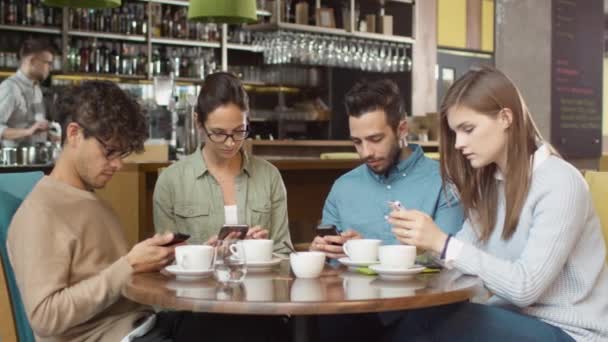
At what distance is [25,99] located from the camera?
291 inches

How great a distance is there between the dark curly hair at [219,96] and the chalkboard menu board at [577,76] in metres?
3.99

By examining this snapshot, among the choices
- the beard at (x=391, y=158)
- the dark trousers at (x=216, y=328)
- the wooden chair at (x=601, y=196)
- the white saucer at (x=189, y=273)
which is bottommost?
the dark trousers at (x=216, y=328)

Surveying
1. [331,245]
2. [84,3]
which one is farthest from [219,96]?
[84,3]

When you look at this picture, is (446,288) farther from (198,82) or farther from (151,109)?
(198,82)

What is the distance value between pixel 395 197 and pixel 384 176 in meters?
0.08

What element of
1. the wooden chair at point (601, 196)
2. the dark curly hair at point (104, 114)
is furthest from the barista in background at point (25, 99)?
the wooden chair at point (601, 196)

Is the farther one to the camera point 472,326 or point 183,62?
point 183,62

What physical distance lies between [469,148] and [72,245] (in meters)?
1.11

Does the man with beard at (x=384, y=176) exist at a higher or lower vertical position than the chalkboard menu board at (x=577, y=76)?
lower

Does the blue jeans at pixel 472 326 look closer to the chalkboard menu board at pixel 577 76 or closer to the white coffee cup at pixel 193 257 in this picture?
the white coffee cup at pixel 193 257

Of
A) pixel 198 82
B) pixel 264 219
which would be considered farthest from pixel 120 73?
pixel 264 219

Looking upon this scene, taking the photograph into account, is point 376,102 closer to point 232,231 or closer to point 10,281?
point 232,231

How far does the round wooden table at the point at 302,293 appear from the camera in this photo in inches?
73.5

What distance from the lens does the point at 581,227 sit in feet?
7.46
